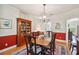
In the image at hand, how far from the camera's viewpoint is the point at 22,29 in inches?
75.5

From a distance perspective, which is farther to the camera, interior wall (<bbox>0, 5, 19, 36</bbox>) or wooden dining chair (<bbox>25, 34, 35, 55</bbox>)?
wooden dining chair (<bbox>25, 34, 35, 55</bbox>)

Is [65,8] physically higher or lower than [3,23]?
higher

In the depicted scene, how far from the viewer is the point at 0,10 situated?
6.02 feet

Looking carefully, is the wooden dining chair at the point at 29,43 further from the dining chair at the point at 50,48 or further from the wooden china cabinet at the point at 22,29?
the dining chair at the point at 50,48

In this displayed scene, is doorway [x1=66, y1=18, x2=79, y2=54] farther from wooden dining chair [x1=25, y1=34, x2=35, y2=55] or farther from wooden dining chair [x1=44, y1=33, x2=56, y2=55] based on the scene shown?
wooden dining chair [x1=25, y1=34, x2=35, y2=55]

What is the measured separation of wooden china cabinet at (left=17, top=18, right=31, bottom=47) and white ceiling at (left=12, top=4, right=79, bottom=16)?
19 centimetres

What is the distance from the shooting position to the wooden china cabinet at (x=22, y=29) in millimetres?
1872

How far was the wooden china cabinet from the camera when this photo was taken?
187 cm

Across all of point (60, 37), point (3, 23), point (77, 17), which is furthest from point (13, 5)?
point (77, 17)

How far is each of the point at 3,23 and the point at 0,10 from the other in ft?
0.82

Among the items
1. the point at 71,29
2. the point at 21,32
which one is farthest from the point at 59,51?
the point at 21,32

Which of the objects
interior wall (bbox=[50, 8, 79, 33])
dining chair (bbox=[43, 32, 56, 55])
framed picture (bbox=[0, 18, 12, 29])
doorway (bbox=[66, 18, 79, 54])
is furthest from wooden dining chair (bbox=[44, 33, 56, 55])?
framed picture (bbox=[0, 18, 12, 29])
